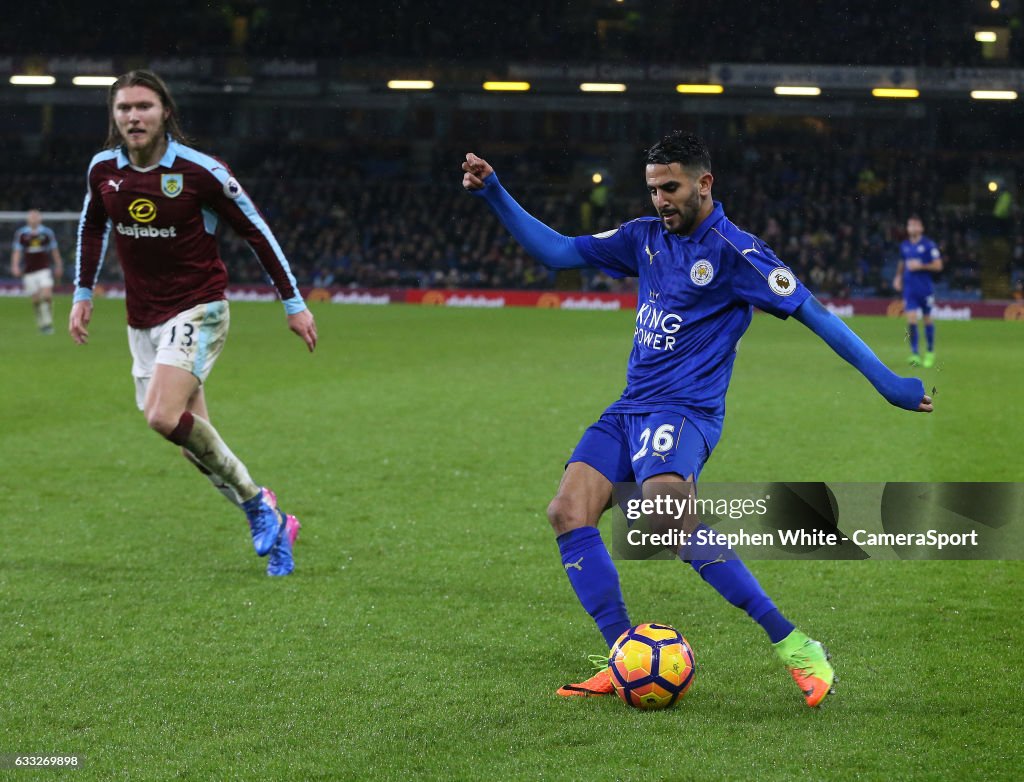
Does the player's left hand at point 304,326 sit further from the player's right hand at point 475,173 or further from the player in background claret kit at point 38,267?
the player in background claret kit at point 38,267

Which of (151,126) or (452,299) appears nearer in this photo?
(151,126)

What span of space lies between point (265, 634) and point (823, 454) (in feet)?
19.8

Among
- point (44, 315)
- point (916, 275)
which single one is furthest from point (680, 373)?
point (44, 315)

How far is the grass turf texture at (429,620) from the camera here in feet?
12.9

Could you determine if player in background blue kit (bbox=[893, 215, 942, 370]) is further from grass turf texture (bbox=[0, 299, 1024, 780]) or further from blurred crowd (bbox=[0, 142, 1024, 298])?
blurred crowd (bbox=[0, 142, 1024, 298])

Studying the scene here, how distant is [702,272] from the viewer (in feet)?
15.1

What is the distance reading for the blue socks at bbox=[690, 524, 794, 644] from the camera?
4.46 metres

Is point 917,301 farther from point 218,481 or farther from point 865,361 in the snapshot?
point 865,361

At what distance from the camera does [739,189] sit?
132 feet

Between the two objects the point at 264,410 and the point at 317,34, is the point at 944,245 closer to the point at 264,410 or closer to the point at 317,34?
the point at 317,34

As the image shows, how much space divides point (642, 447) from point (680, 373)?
326mm

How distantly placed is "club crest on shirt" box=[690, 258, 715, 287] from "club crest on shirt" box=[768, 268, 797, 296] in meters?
0.22

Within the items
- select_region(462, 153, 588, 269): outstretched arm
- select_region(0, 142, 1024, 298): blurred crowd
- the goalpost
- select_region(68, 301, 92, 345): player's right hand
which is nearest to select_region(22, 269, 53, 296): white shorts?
the goalpost

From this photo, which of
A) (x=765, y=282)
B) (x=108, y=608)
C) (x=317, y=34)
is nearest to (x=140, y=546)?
(x=108, y=608)
